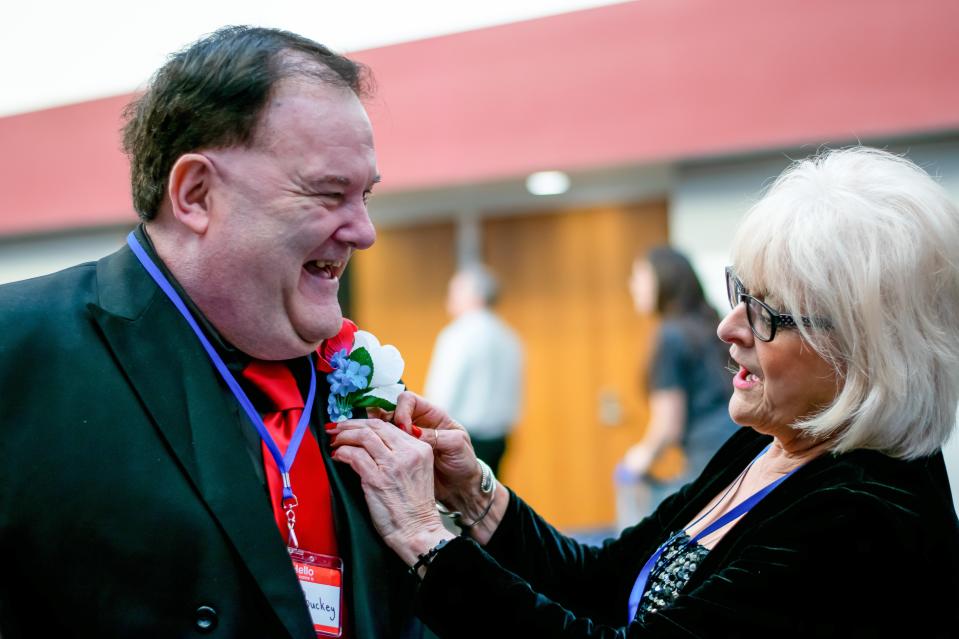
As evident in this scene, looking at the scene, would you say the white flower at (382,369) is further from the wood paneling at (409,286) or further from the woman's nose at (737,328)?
the wood paneling at (409,286)

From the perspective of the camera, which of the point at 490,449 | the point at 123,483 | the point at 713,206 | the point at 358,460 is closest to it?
the point at 123,483

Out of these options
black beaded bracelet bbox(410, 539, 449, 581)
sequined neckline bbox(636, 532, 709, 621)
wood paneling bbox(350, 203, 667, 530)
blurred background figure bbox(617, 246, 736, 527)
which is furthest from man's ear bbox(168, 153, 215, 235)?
wood paneling bbox(350, 203, 667, 530)

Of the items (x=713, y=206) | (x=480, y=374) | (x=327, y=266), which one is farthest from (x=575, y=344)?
(x=327, y=266)

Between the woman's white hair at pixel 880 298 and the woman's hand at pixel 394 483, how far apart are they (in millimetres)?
717

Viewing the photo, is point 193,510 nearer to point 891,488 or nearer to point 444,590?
point 444,590

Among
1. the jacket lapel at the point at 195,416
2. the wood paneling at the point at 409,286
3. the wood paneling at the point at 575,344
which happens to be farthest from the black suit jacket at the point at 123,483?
the wood paneling at the point at 409,286

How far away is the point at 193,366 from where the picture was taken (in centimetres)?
178

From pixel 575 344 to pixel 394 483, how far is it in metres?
6.13

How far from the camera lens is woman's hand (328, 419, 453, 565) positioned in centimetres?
196

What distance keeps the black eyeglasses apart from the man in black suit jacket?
739 mm

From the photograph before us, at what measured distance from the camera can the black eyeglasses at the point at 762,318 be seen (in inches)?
75.8

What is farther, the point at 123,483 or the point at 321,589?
the point at 321,589

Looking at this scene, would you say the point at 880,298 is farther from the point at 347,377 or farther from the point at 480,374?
the point at 480,374

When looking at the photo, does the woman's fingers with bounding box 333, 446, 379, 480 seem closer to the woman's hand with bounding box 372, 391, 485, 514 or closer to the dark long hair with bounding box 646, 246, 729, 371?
the woman's hand with bounding box 372, 391, 485, 514
